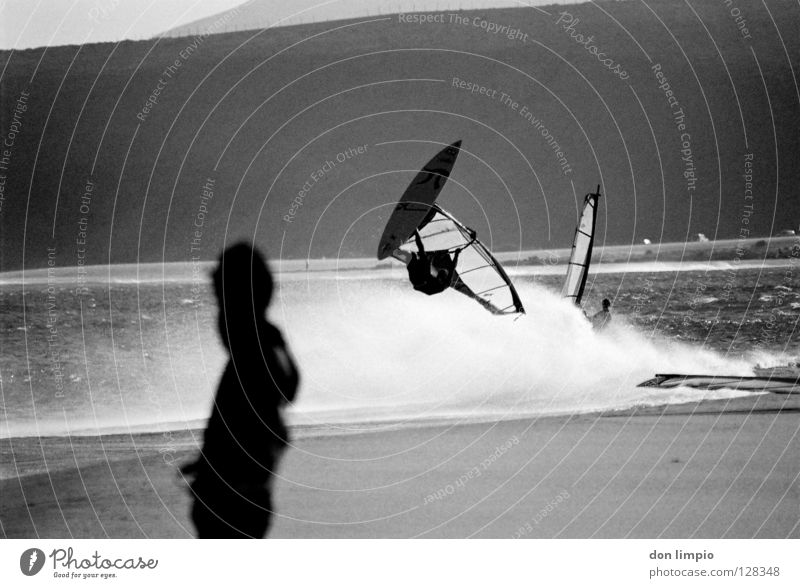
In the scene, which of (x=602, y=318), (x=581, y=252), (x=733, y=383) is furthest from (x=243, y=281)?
(x=733, y=383)

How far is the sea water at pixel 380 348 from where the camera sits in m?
5.35

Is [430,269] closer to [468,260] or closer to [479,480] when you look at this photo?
[468,260]

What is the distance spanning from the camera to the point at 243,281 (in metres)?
5.84

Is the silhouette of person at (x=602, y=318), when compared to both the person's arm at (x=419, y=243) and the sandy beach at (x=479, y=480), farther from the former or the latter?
the person's arm at (x=419, y=243)

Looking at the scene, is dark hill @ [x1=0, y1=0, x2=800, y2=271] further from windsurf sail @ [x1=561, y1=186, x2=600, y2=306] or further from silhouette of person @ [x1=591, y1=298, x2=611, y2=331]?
silhouette of person @ [x1=591, y1=298, x2=611, y2=331]

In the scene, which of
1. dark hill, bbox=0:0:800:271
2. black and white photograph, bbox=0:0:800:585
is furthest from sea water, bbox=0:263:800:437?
dark hill, bbox=0:0:800:271

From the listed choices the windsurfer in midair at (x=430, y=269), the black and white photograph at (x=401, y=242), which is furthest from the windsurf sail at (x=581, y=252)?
the windsurfer in midair at (x=430, y=269)

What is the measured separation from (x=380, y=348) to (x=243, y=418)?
101cm

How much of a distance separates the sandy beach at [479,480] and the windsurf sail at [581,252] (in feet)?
2.73

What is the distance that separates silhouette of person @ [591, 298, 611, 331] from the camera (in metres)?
5.40

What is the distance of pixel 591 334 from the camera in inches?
213

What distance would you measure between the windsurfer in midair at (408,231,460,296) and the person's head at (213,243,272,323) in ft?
3.17

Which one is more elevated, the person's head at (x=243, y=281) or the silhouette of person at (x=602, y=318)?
the person's head at (x=243, y=281)
